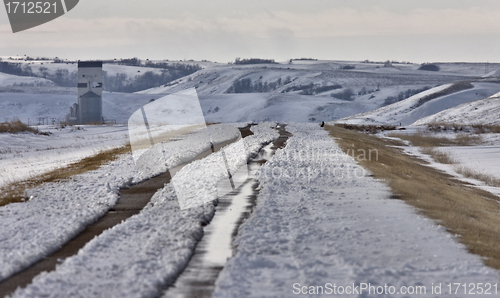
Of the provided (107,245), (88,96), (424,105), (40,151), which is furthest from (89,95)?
(107,245)

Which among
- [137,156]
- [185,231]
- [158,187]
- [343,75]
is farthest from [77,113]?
[343,75]

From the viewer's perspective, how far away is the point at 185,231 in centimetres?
916

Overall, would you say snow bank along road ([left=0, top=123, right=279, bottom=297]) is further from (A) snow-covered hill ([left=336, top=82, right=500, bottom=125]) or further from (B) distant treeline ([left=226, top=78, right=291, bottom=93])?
(B) distant treeline ([left=226, top=78, right=291, bottom=93])

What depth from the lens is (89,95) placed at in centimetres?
8262

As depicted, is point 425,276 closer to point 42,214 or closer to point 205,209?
point 205,209

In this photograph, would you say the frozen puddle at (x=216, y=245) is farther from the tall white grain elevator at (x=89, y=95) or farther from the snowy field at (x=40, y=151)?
the tall white grain elevator at (x=89, y=95)

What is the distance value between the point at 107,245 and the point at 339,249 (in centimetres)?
433

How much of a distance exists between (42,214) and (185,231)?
3.92 meters

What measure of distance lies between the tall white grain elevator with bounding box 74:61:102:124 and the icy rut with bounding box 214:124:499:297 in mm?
76386

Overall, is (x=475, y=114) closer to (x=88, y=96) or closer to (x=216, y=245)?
(x=88, y=96)

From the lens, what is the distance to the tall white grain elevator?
271 ft

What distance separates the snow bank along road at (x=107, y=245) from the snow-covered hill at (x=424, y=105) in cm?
7735

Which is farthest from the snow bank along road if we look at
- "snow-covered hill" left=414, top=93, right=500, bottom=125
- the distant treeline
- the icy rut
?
the distant treeline

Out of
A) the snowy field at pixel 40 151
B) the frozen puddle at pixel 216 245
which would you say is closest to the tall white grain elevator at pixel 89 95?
the snowy field at pixel 40 151
